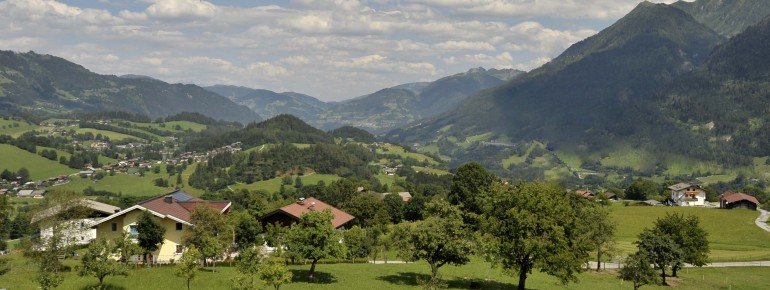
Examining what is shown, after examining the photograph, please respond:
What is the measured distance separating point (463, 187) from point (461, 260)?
2414 inches

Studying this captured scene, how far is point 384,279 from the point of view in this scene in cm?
5759

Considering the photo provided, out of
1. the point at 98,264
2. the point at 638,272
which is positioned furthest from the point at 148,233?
the point at 638,272

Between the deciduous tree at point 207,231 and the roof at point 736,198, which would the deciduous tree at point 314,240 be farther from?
the roof at point 736,198

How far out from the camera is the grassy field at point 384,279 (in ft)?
162

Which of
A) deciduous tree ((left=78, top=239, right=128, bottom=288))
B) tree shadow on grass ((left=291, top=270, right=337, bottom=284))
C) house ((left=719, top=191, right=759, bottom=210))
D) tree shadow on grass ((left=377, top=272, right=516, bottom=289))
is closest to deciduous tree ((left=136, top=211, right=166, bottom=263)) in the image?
deciduous tree ((left=78, top=239, right=128, bottom=288))

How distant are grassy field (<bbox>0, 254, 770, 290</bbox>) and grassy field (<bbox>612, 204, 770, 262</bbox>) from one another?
71.0 ft

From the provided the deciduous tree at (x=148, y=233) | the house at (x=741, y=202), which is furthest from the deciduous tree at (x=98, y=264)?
the house at (x=741, y=202)

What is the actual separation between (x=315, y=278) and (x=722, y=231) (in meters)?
103

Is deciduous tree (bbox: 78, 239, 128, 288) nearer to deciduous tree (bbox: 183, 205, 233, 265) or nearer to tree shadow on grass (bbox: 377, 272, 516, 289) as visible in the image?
deciduous tree (bbox: 183, 205, 233, 265)

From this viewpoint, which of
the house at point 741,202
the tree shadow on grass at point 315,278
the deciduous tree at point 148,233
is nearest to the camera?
the tree shadow on grass at point 315,278

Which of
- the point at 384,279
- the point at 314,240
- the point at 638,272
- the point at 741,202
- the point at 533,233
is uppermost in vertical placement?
the point at 741,202

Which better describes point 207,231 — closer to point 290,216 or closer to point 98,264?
point 98,264

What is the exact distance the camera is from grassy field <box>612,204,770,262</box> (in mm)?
100875

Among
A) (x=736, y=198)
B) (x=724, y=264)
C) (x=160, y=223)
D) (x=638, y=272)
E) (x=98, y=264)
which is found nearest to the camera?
(x=98, y=264)
